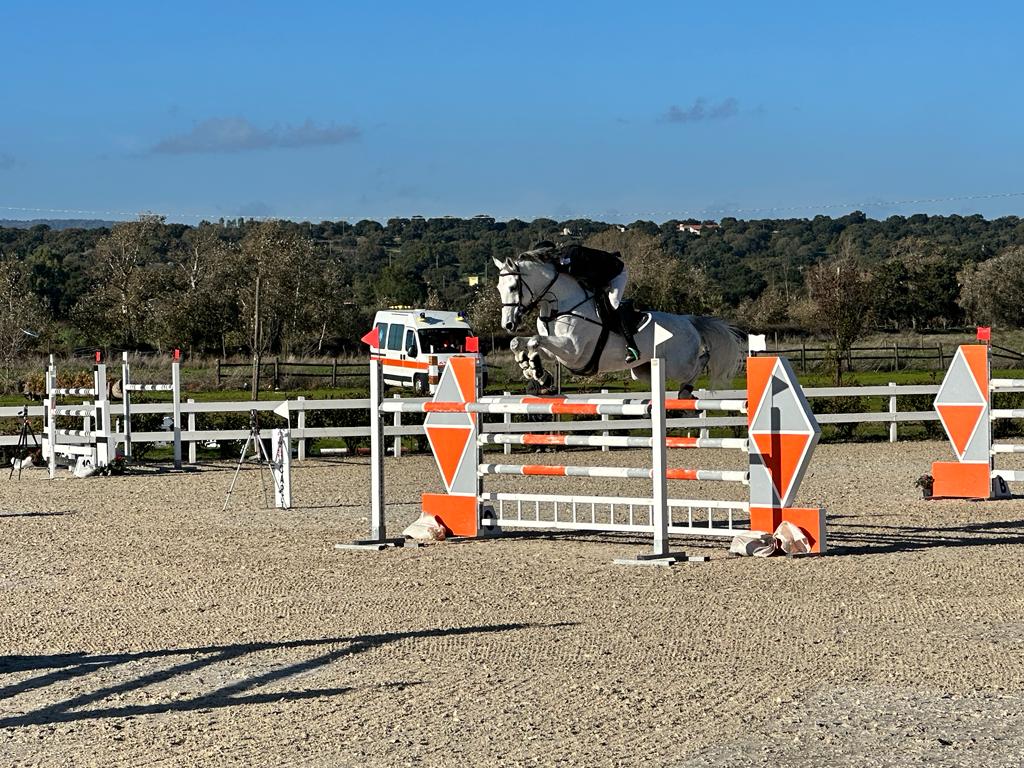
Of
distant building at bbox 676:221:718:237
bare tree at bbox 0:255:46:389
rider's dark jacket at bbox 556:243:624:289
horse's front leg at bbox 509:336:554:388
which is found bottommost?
horse's front leg at bbox 509:336:554:388

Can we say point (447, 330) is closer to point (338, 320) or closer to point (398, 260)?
point (338, 320)

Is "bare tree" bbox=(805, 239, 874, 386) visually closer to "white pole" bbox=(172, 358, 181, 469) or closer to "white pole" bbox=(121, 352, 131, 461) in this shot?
"white pole" bbox=(172, 358, 181, 469)

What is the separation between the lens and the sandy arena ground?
5.25m

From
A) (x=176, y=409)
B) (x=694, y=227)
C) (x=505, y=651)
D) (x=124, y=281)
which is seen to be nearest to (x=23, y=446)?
(x=176, y=409)

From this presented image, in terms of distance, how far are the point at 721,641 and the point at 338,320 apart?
46832mm

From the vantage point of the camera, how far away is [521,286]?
12.1m

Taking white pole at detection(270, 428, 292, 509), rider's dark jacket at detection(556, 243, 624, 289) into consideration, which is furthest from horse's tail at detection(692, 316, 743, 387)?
white pole at detection(270, 428, 292, 509)

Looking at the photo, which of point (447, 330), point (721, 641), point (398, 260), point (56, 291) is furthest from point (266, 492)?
point (398, 260)

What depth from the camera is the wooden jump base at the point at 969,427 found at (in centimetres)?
1362

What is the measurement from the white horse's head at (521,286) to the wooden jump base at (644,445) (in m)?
0.79

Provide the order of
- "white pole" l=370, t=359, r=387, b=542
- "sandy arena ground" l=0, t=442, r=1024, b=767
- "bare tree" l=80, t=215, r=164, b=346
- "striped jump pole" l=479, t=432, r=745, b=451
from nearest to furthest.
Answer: "sandy arena ground" l=0, t=442, r=1024, b=767
"striped jump pole" l=479, t=432, r=745, b=451
"white pole" l=370, t=359, r=387, b=542
"bare tree" l=80, t=215, r=164, b=346

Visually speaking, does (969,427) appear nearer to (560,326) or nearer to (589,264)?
(589,264)

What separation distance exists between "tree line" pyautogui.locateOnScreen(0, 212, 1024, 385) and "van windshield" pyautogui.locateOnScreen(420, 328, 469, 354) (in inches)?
163

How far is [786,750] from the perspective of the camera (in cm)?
508
